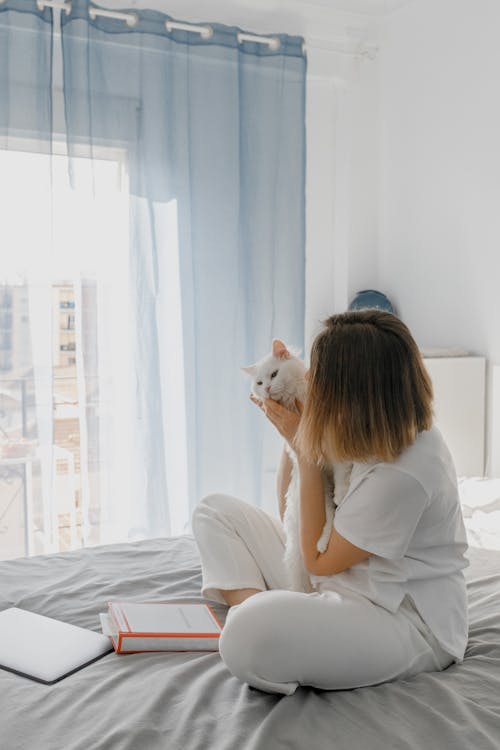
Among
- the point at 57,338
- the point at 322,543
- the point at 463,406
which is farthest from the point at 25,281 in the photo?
the point at 322,543

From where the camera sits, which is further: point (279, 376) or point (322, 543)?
point (279, 376)

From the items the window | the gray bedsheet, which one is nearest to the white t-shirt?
the gray bedsheet

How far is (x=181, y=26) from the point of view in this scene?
9.63 ft

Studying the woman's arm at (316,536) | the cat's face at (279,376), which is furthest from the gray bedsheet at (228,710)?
the cat's face at (279,376)

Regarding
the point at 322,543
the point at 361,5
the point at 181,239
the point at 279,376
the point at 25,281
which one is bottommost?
the point at 322,543

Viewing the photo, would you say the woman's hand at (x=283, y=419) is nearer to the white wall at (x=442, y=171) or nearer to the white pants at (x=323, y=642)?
the white pants at (x=323, y=642)

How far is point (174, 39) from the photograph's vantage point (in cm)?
293

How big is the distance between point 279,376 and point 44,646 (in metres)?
0.73

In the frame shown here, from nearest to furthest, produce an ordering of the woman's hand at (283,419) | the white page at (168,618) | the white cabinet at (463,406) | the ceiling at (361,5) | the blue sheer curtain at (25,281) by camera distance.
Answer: the white page at (168,618) < the woman's hand at (283,419) < the blue sheer curtain at (25,281) < the white cabinet at (463,406) < the ceiling at (361,5)

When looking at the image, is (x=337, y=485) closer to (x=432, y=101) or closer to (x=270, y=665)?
(x=270, y=665)

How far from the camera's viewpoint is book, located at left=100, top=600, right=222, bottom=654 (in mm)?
1269

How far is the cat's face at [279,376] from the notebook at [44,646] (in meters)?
0.63

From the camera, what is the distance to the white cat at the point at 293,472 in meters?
1.36

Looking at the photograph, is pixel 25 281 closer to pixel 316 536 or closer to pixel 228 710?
pixel 316 536
